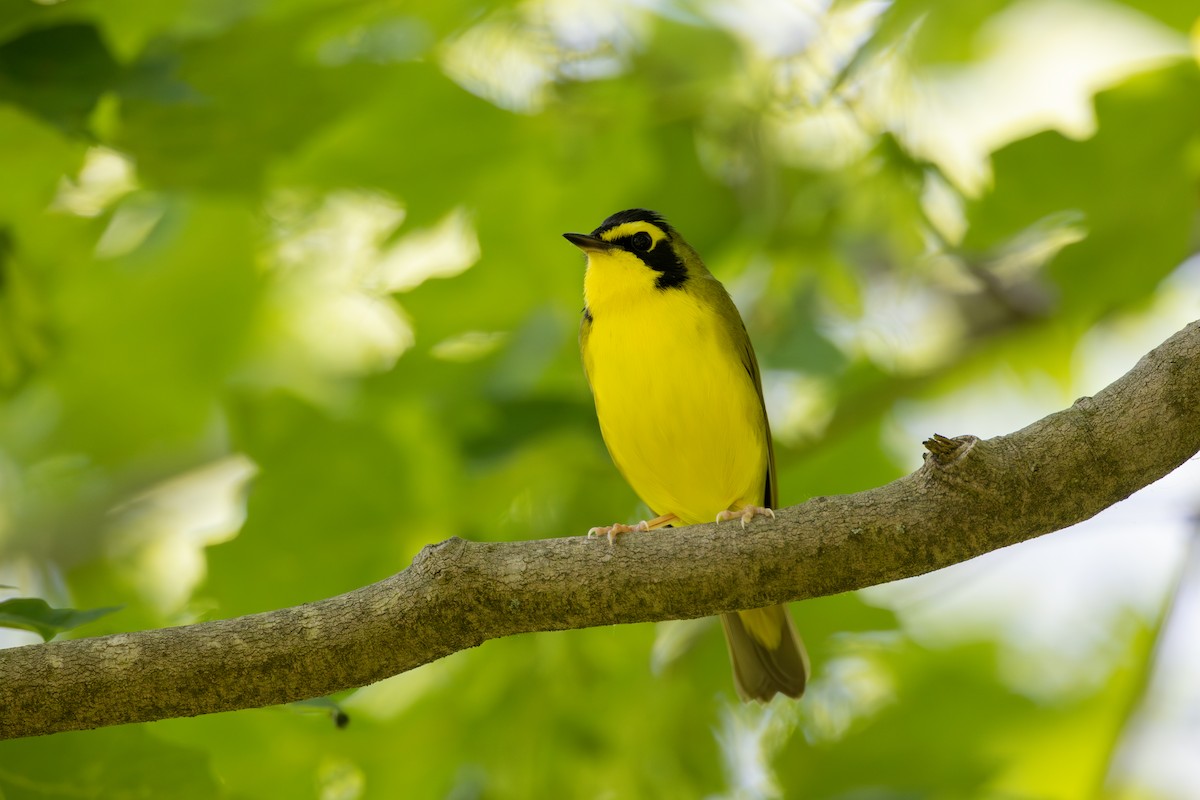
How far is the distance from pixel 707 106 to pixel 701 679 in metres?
2.44

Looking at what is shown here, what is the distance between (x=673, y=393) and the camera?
5176mm

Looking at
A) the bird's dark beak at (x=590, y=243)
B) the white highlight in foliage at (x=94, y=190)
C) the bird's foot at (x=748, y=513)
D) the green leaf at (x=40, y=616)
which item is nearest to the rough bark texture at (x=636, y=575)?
the green leaf at (x=40, y=616)

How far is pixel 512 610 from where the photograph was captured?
10.5ft

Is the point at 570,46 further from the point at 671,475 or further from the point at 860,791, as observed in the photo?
the point at 860,791

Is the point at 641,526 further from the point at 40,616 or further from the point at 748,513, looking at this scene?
the point at 40,616

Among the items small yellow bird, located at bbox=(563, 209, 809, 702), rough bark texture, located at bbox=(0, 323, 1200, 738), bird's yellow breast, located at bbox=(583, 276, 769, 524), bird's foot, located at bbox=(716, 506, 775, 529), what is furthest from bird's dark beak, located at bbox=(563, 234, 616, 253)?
rough bark texture, located at bbox=(0, 323, 1200, 738)

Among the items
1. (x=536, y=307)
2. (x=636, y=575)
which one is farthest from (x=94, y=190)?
(x=636, y=575)

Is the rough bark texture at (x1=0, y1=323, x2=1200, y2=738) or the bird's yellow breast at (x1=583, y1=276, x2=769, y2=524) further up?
the rough bark texture at (x1=0, y1=323, x2=1200, y2=738)

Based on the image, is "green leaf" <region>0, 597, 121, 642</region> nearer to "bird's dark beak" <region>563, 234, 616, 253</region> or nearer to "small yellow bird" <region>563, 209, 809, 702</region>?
"small yellow bird" <region>563, 209, 809, 702</region>

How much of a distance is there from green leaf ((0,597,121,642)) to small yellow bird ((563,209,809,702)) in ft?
7.15

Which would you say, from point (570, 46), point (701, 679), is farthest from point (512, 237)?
point (701, 679)

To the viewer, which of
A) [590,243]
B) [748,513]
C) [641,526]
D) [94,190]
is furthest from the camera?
[94,190]

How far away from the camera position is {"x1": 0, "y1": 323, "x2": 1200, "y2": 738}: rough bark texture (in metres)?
2.97

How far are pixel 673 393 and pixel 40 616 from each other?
2670mm
